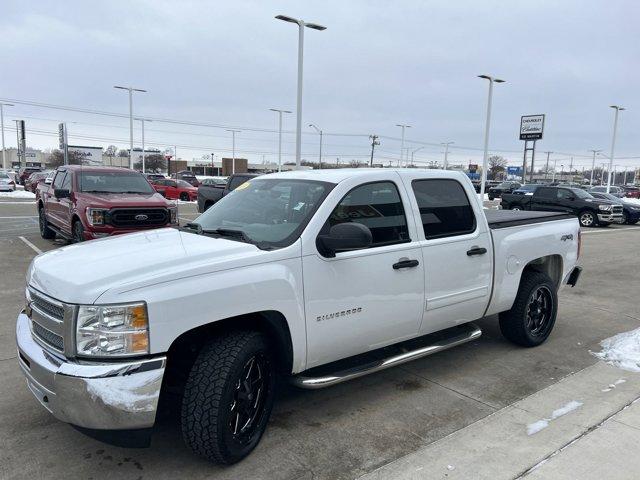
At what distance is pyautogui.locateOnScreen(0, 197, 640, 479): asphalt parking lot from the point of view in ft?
10.3

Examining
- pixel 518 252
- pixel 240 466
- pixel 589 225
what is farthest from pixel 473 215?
pixel 589 225

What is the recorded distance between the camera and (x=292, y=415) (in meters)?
3.85

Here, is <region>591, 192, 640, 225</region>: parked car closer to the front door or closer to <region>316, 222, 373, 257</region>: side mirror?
the front door

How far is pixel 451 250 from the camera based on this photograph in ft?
14.4

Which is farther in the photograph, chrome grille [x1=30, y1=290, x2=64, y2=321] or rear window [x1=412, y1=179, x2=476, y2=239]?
rear window [x1=412, y1=179, x2=476, y2=239]

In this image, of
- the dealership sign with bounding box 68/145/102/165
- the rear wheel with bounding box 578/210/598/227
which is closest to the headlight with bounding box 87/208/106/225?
the rear wheel with bounding box 578/210/598/227

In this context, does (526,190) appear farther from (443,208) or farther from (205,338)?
(205,338)

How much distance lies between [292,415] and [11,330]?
3.70 metres

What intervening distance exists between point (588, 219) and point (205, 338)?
22.9m

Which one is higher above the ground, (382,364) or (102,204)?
(102,204)

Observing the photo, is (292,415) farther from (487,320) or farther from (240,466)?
(487,320)

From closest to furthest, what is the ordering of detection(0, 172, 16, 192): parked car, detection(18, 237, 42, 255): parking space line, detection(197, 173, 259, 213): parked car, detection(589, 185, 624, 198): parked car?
detection(18, 237, 42, 255): parking space line < detection(197, 173, 259, 213): parked car < detection(0, 172, 16, 192): parked car < detection(589, 185, 624, 198): parked car

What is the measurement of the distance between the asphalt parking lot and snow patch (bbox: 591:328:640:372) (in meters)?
0.13

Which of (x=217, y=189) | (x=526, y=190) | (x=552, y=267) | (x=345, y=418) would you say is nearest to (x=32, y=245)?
(x=217, y=189)
